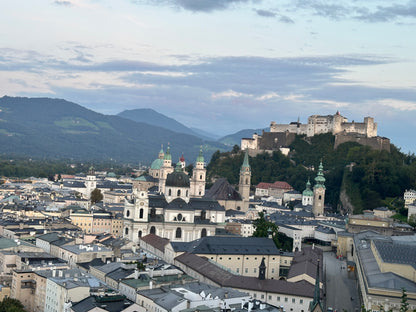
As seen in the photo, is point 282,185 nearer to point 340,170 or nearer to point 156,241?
point 340,170

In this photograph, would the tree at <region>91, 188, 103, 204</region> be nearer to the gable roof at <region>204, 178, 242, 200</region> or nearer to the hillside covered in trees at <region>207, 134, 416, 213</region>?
the hillside covered in trees at <region>207, 134, 416, 213</region>

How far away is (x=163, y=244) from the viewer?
67.4m

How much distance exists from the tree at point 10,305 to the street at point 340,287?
2187 centimetres

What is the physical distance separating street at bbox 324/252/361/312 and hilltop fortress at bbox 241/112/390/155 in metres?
51.4

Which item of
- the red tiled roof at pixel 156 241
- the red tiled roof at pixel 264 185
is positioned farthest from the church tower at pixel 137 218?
the red tiled roof at pixel 264 185

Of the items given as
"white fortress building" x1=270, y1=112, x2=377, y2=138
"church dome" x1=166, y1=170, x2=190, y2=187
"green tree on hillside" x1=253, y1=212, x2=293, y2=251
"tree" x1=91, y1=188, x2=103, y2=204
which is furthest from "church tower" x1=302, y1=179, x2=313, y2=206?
"tree" x1=91, y1=188, x2=103, y2=204

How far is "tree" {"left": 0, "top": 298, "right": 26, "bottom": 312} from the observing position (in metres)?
43.0

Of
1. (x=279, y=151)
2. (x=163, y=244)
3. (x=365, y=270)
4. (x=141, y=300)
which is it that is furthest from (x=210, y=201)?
(x=279, y=151)

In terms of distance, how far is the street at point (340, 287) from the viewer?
5206 cm

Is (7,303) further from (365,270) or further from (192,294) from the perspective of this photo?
(365,270)

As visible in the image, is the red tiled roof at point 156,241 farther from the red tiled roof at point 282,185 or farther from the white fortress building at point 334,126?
the white fortress building at point 334,126

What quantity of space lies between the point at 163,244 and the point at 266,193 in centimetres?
5548

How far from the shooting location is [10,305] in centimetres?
4419

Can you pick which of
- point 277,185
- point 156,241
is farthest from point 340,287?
point 277,185
